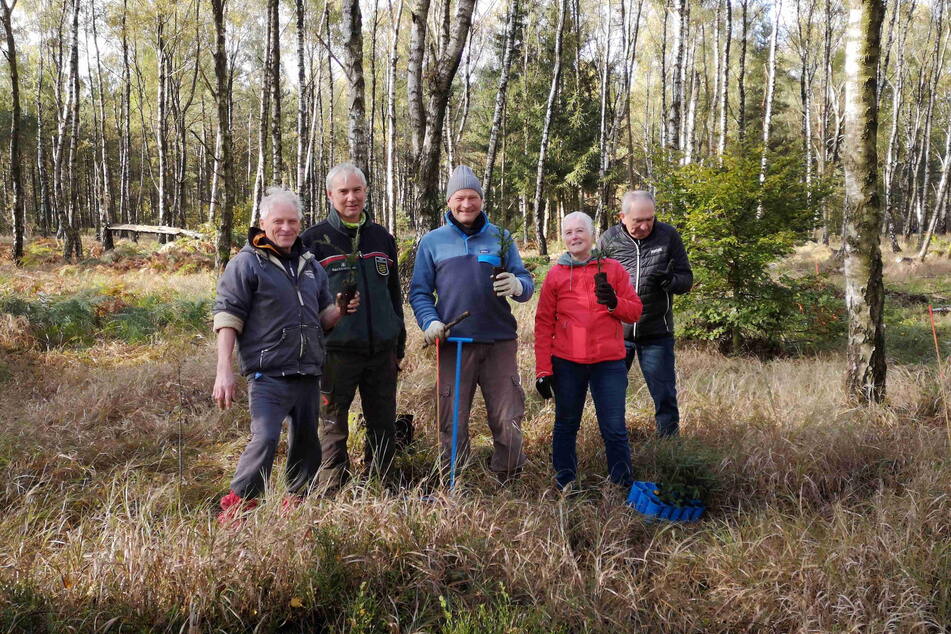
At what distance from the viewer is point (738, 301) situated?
6863 millimetres

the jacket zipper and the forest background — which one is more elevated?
the jacket zipper

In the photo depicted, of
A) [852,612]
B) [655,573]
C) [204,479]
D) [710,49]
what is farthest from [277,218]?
[710,49]

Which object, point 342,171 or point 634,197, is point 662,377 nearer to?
point 634,197

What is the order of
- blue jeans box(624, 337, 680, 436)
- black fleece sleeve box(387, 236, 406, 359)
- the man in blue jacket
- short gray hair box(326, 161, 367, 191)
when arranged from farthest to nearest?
blue jeans box(624, 337, 680, 436), black fleece sleeve box(387, 236, 406, 359), short gray hair box(326, 161, 367, 191), the man in blue jacket

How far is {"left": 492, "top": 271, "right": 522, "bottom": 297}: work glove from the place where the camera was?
331 centimetres

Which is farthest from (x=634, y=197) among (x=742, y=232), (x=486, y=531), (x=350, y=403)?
(x=742, y=232)

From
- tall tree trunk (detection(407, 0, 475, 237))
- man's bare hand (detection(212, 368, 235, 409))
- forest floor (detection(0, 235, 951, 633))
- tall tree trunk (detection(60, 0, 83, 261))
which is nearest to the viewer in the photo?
forest floor (detection(0, 235, 951, 633))

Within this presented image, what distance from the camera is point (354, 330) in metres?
3.44

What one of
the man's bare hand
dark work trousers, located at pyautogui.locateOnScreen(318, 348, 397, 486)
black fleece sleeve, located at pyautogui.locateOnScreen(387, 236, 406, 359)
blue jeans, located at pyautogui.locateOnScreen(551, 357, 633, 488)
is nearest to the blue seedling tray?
blue jeans, located at pyautogui.locateOnScreen(551, 357, 633, 488)

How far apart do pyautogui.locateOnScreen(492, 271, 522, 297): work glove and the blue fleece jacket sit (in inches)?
5.0

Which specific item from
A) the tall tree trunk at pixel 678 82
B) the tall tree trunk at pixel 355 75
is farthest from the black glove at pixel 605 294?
the tall tree trunk at pixel 678 82

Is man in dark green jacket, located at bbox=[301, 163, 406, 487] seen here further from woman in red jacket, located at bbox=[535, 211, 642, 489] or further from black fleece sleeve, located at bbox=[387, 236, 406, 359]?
woman in red jacket, located at bbox=[535, 211, 642, 489]

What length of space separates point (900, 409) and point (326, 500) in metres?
4.48

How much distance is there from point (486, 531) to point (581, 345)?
4.26 feet
